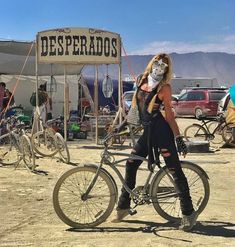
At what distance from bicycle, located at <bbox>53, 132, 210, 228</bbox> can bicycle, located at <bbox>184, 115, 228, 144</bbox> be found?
10.1 m

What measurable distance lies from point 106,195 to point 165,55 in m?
1.69

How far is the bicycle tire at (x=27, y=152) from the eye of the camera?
1074 centimetres

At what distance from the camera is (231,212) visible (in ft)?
23.6

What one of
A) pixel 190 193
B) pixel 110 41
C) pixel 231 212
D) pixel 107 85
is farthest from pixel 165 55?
pixel 107 85

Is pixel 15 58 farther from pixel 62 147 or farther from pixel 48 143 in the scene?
pixel 62 147

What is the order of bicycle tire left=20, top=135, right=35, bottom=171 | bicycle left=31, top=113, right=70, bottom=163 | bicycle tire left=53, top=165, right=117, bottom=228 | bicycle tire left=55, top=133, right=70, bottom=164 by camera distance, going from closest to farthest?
bicycle tire left=53, top=165, right=117, bottom=228 < bicycle tire left=20, top=135, right=35, bottom=171 < bicycle tire left=55, top=133, right=70, bottom=164 < bicycle left=31, top=113, right=70, bottom=163

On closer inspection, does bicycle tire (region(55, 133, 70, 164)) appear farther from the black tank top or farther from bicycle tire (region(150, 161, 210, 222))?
the black tank top

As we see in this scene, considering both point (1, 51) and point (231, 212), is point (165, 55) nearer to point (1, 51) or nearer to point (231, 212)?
point (231, 212)

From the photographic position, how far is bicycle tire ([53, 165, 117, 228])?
6.32m

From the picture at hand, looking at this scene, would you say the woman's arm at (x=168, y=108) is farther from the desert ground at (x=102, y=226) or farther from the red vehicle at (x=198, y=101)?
the red vehicle at (x=198, y=101)

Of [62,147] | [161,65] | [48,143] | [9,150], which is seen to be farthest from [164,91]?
[48,143]

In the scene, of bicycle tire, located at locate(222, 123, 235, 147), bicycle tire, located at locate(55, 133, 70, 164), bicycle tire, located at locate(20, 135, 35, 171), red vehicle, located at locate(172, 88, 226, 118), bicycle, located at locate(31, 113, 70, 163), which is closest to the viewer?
bicycle tire, located at locate(20, 135, 35, 171)

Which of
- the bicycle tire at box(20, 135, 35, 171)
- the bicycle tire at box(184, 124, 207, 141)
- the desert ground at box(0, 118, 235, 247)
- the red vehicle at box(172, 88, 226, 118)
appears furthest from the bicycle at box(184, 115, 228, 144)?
the red vehicle at box(172, 88, 226, 118)

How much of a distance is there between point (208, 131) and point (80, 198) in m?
11.2
